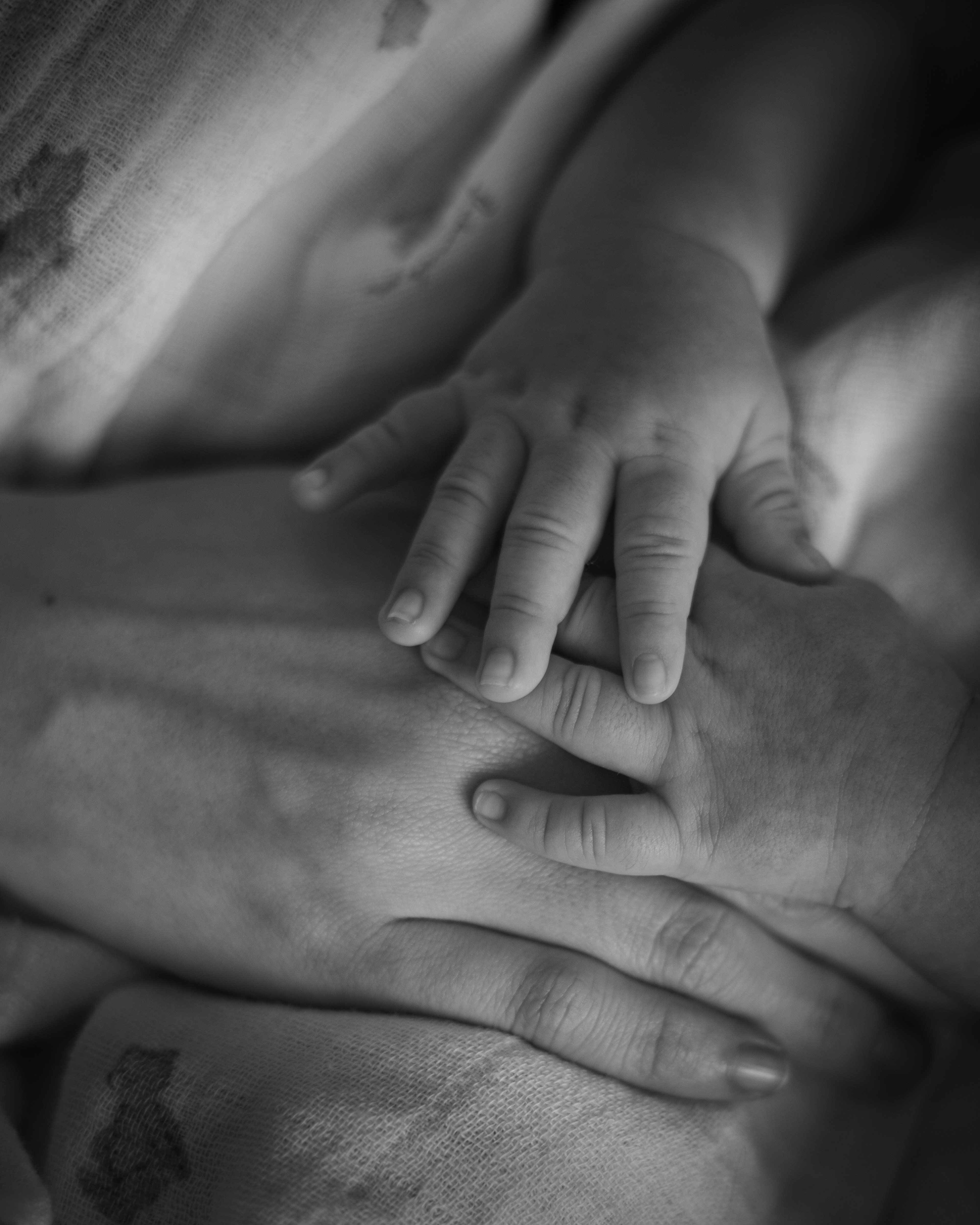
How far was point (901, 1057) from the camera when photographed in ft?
2.55

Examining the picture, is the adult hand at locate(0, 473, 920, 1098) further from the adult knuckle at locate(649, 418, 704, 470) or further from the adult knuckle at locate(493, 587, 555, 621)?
the adult knuckle at locate(649, 418, 704, 470)

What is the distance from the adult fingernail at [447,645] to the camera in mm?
702

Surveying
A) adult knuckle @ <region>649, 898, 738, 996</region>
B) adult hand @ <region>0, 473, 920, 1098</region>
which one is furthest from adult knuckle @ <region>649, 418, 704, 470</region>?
adult knuckle @ <region>649, 898, 738, 996</region>

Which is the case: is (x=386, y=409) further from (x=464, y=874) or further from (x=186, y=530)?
(x=464, y=874)

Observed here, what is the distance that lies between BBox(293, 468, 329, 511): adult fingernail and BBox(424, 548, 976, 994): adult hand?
143 millimetres

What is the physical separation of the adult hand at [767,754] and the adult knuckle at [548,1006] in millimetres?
94

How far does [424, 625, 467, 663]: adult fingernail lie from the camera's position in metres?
0.70

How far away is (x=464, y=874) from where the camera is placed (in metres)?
0.71

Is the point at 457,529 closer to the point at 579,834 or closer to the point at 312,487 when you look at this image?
the point at 312,487

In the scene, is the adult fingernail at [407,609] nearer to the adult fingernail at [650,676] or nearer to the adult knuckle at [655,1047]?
the adult fingernail at [650,676]

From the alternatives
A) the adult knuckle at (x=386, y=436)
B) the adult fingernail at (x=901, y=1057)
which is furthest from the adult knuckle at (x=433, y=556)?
the adult fingernail at (x=901, y=1057)

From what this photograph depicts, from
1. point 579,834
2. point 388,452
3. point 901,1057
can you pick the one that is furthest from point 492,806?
point 901,1057

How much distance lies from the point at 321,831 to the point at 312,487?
0.81 ft

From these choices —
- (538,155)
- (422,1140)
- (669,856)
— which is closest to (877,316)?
(538,155)
